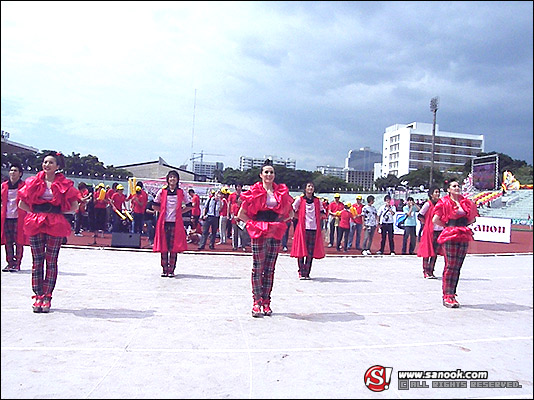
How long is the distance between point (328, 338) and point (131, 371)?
2.08 metres

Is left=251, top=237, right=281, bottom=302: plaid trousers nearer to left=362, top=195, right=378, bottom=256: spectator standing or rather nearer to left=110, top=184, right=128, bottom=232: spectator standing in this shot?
left=362, top=195, right=378, bottom=256: spectator standing

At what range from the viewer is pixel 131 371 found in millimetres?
3463

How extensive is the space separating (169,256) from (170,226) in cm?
58

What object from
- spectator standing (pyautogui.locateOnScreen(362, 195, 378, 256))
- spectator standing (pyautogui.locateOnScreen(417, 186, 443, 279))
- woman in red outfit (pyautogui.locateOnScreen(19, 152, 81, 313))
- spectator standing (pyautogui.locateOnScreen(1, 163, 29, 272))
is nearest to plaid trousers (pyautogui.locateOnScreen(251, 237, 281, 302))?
woman in red outfit (pyautogui.locateOnScreen(19, 152, 81, 313))

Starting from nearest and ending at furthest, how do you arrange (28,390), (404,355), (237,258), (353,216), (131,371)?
(28,390) → (131,371) → (404,355) → (237,258) → (353,216)

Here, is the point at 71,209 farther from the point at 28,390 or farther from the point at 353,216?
the point at 353,216

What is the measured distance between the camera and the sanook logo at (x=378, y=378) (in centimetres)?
336

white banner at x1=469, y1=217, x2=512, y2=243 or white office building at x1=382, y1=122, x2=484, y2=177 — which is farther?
white office building at x1=382, y1=122, x2=484, y2=177

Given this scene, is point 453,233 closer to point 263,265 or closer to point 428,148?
point 263,265

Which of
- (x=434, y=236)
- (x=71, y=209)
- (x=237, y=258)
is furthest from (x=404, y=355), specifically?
(x=237, y=258)

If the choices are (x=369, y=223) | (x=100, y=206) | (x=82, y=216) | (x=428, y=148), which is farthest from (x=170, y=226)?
(x=428, y=148)

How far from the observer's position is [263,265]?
5.48 metres

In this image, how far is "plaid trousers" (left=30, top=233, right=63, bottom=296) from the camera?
17.2ft

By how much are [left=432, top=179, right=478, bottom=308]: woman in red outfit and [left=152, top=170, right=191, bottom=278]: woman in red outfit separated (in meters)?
4.56
